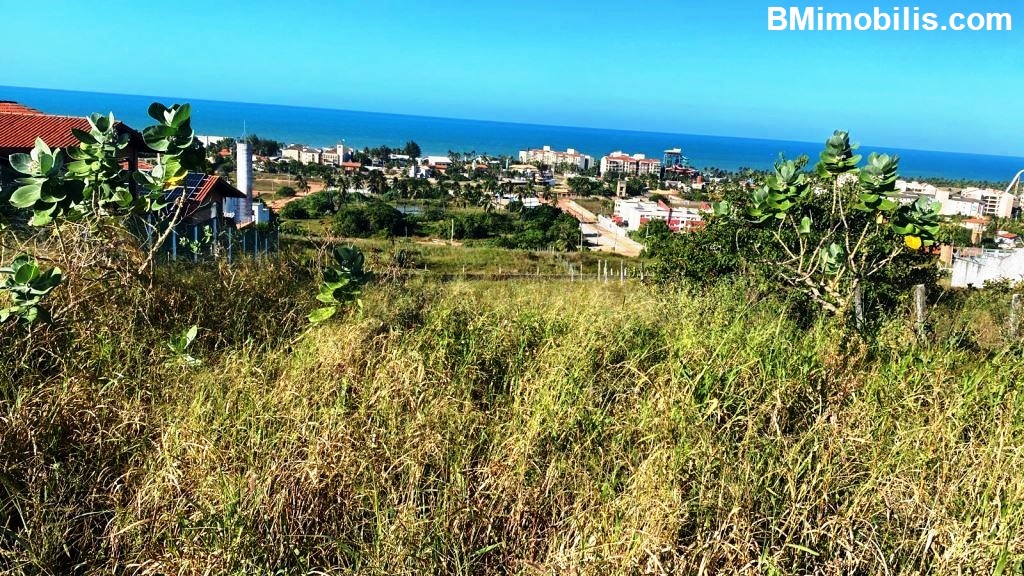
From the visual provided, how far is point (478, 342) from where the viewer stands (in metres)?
2.74

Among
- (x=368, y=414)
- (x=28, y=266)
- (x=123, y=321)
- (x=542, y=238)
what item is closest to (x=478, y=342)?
(x=368, y=414)

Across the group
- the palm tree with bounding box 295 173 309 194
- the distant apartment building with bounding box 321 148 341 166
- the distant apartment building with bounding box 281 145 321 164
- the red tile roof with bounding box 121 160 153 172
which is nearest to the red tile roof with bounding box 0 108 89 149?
the red tile roof with bounding box 121 160 153 172

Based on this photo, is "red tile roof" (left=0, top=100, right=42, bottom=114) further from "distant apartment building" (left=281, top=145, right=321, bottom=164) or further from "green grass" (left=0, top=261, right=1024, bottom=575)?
"distant apartment building" (left=281, top=145, right=321, bottom=164)

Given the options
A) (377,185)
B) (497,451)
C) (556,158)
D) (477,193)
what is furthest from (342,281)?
(556,158)

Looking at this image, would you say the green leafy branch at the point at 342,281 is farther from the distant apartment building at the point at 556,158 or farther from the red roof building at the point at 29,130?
the distant apartment building at the point at 556,158

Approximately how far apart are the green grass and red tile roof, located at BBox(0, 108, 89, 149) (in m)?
8.68

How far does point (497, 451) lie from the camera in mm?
1945

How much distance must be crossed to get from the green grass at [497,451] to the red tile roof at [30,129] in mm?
8684

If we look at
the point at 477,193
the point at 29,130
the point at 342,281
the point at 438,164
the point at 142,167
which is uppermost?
the point at 438,164

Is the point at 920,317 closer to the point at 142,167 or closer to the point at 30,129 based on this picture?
the point at 142,167

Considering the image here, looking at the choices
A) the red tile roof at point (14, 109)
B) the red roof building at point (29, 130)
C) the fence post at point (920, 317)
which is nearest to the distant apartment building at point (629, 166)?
the red tile roof at point (14, 109)

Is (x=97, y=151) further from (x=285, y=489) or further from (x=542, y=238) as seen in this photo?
(x=542, y=238)

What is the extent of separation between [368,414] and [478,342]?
74 centimetres

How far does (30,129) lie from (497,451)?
1072 cm
